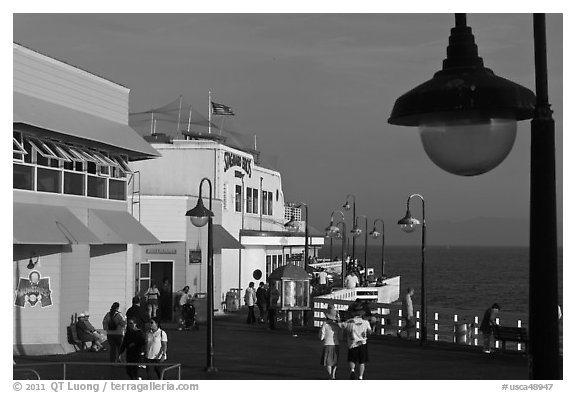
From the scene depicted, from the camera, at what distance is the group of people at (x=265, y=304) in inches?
1121

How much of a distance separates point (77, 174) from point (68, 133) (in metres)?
2.53

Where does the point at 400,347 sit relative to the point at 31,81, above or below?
below

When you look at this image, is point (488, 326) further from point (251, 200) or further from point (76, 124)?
point (251, 200)

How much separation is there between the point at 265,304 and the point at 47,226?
37.5ft

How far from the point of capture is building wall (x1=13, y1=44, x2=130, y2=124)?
2058 cm

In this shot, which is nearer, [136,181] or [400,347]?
[400,347]

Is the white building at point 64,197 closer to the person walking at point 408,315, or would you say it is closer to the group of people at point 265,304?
the group of people at point 265,304

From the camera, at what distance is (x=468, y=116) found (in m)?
4.76

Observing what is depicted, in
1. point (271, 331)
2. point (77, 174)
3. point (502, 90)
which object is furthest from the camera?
point (271, 331)

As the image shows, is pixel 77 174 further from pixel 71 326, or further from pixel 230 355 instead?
pixel 230 355

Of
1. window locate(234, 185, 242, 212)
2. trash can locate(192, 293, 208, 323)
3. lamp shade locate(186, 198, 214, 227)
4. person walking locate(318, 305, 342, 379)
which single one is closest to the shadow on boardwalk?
person walking locate(318, 305, 342, 379)

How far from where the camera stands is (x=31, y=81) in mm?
20922
